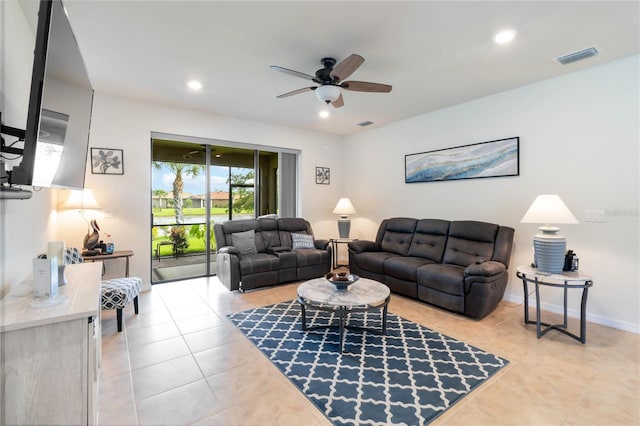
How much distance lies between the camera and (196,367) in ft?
7.51

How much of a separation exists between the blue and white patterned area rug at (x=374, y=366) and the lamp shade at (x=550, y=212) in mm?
1398

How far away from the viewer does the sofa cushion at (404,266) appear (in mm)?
3757

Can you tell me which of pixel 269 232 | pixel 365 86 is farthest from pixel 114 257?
pixel 365 86

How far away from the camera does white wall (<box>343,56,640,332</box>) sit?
2967 mm

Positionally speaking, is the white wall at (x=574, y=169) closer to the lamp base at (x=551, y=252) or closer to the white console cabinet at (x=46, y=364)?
the lamp base at (x=551, y=252)

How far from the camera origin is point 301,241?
5027 mm

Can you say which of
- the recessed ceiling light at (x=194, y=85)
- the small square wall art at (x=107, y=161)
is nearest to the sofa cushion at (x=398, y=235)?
the recessed ceiling light at (x=194, y=85)

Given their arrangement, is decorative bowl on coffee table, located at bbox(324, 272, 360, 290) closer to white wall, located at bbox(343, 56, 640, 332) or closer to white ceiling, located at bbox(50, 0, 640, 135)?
white ceiling, located at bbox(50, 0, 640, 135)

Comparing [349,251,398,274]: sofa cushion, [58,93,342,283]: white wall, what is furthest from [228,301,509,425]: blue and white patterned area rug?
[58,93,342,283]: white wall

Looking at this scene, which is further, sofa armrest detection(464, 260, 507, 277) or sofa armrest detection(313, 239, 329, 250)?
sofa armrest detection(313, 239, 329, 250)

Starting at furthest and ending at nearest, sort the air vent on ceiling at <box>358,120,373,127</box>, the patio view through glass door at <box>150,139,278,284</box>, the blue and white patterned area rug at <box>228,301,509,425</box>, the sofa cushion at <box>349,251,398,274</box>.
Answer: the air vent on ceiling at <box>358,120,373,127</box>, the patio view through glass door at <box>150,139,278,284</box>, the sofa cushion at <box>349,251,398,274</box>, the blue and white patterned area rug at <box>228,301,509,425</box>

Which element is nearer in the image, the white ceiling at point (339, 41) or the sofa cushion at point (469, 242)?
the white ceiling at point (339, 41)

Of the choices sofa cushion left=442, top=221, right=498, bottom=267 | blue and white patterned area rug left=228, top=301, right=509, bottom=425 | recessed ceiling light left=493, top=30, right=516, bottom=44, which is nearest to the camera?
blue and white patterned area rug left=228, top=301, right=509, bottom=425

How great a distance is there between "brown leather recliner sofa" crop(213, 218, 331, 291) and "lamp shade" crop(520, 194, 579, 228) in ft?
9.48
